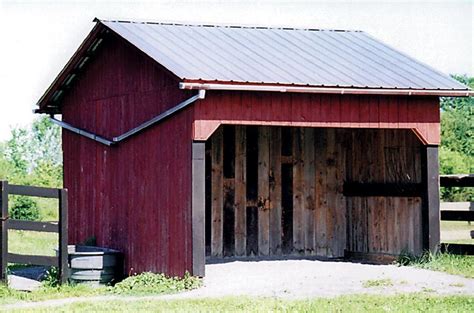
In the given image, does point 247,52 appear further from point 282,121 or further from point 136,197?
point 136,197

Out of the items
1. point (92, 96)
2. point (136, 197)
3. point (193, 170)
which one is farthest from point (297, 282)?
point (92, 96)

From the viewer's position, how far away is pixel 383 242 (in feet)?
65.8

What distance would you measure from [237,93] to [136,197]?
3.20 metres

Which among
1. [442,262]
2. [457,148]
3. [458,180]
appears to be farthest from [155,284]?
[457,148]

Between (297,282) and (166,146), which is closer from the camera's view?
(297,282)

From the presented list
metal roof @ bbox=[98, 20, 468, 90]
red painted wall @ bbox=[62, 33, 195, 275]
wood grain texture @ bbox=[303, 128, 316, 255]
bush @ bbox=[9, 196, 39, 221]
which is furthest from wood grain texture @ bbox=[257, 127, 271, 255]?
Answer: bush @ bbox=[9, 196, 39, 221]

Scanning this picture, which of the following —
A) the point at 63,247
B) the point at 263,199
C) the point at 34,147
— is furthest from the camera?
the point at 34,147

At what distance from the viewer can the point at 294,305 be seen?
13.4m

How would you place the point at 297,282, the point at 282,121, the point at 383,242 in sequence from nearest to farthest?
the point at 297,282 → the point at 282,121 → the point at 383,242

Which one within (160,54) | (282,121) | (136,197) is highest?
(160,54)

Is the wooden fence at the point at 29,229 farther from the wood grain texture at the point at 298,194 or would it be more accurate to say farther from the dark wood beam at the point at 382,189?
the dark wood beam at the point at 382,189

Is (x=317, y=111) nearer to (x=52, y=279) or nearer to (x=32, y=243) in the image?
(x=52, y=279)

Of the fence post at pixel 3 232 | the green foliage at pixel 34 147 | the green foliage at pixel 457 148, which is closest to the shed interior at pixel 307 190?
the fence post at pixel 3 232

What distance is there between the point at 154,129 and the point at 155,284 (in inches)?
119
